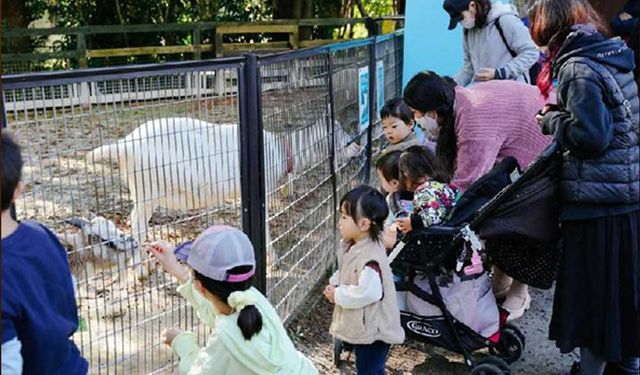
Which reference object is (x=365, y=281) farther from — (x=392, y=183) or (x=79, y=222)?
(x=79, y=222)

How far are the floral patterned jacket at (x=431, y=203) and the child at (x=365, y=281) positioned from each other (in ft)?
0.96

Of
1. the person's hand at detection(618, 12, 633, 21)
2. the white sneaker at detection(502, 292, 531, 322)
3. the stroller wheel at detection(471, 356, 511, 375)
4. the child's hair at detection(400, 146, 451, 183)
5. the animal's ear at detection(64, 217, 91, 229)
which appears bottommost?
the stroller wheel at detection(471, 356, 511, 375)

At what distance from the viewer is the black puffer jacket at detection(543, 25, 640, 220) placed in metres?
3.00

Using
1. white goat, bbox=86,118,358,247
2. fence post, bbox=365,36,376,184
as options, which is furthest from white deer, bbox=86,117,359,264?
fence post, bbox=365,36,376,184

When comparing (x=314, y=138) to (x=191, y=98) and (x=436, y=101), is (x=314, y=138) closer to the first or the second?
(x=436, y=101)

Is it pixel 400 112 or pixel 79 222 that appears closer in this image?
pixel 79 222

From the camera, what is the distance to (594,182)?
3141mm

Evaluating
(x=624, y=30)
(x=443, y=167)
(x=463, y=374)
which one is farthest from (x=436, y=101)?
(x=624, y=30)

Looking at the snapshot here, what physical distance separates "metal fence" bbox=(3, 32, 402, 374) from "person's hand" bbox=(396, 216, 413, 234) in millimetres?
693

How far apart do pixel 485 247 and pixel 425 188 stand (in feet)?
1.66

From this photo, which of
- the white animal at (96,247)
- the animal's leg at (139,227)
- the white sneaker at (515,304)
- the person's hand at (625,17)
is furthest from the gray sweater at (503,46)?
the white animal at (96,247)

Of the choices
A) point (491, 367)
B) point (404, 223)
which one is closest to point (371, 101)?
point (404, 223)

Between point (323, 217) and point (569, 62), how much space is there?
2.20 m

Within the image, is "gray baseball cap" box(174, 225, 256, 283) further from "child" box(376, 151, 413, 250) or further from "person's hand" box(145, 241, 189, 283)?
"child" box(376, 151, 413, 250)
